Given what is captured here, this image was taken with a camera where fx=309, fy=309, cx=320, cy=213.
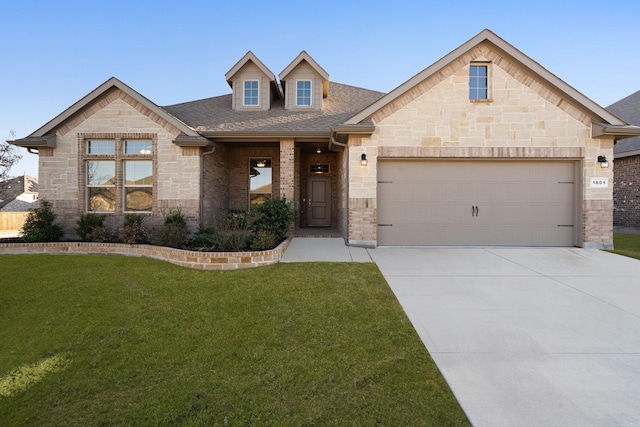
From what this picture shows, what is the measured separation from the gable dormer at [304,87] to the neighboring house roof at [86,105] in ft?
13.7

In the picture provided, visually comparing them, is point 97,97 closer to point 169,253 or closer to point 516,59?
point 169,253

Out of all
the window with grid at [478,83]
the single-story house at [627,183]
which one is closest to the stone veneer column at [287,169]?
the window with grid at [478,83]

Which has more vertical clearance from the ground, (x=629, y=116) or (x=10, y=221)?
(x=629, y=116)

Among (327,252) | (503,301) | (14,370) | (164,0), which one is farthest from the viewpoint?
(164,0)

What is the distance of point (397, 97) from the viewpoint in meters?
8.73

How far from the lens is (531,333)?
3.85 metres

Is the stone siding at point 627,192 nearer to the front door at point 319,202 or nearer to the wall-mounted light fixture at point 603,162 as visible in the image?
the wall-mounted light fixture at point 603,162

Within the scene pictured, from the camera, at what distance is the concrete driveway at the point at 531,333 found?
2.56m

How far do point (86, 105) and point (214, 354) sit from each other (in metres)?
10.4

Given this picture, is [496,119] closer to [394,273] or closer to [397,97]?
[397,97]

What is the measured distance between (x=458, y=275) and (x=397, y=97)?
520cm

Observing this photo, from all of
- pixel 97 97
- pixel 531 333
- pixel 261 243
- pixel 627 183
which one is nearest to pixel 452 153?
pixel 261 243

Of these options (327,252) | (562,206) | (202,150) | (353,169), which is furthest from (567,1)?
(202,150)

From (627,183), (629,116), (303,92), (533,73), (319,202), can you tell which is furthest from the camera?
(629,116)
